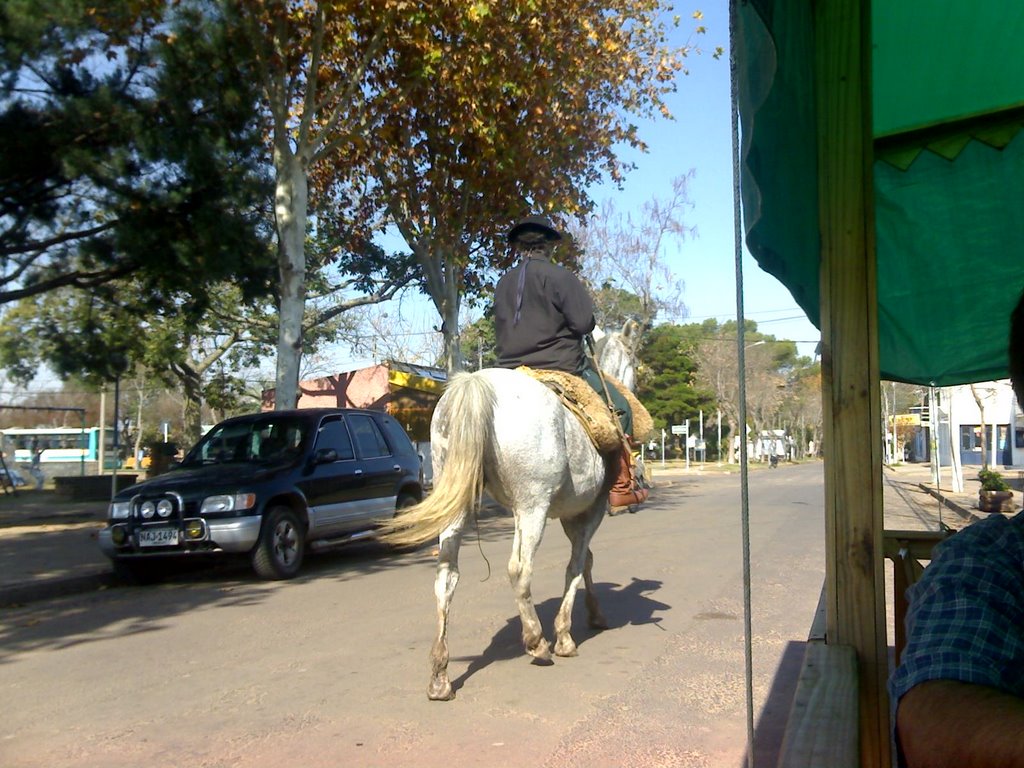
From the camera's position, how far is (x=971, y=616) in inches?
53.9

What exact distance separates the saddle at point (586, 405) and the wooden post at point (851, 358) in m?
3.95

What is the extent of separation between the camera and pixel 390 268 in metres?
24.7

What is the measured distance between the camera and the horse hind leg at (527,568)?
588cm

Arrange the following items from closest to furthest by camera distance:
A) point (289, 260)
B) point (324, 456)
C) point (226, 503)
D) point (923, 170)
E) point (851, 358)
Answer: point (851, 358)
point (923, 170)
point (226, 503)
point (324, 456)
point (289, 260)

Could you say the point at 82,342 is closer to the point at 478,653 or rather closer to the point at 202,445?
the point at 202,445

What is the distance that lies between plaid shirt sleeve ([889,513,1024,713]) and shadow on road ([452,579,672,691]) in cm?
453

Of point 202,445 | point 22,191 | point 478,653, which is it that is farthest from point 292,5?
point 478,653

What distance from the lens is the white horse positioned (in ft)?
17.8

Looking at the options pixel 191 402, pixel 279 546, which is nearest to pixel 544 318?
pixel 279 546

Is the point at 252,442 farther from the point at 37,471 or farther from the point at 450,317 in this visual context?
the point at 37,471

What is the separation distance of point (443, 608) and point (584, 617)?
8.55 ft

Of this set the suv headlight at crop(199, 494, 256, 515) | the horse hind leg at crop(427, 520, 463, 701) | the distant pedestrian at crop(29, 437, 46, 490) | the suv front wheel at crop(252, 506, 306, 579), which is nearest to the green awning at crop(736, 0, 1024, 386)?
the horse hind leg at crop(427, 520, 463, 701)

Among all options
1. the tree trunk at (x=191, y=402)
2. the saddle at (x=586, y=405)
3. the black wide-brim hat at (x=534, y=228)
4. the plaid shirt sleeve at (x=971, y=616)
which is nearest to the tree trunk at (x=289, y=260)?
the black wide-brim hat at (x=534, y=228)

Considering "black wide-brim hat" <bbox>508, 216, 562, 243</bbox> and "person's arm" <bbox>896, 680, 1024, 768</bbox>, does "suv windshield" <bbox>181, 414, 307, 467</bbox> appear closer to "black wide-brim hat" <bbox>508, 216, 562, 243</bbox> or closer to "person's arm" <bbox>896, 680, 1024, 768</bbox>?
"black wide-brim hat" <bbox>508, 216, 562, 243</bbox>
